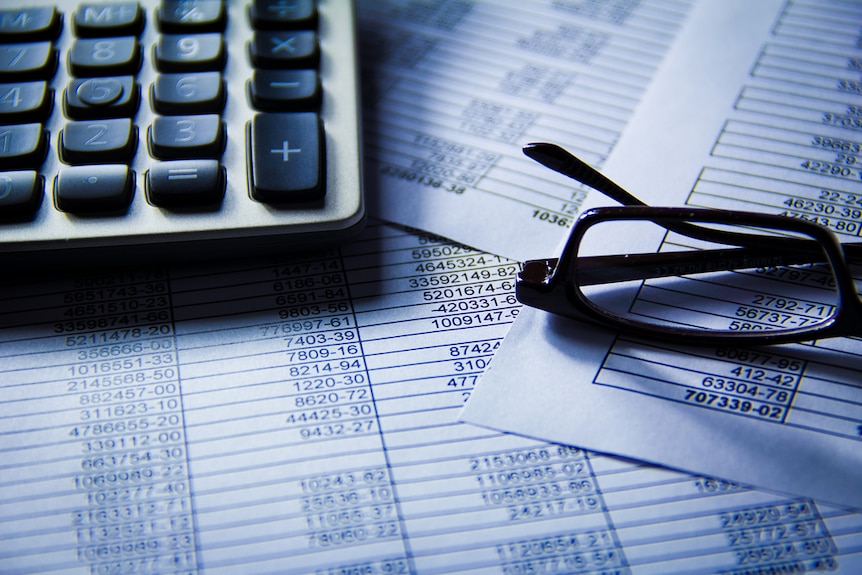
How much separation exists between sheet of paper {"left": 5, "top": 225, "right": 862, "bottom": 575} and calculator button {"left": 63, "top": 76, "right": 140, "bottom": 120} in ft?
0.33

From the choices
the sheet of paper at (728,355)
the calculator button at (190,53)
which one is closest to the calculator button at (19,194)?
the calculator button at (190,53)

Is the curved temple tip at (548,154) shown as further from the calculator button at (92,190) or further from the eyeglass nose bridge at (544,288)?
the calculator button at (92,190)

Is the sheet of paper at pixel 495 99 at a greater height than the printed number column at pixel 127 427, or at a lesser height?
greater

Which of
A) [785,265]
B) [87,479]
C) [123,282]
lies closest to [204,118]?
[123,282]

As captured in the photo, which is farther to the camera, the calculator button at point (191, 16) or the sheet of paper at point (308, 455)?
the calculator button at point (191, 16)

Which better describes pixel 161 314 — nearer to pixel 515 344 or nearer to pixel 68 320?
pixel 68 320

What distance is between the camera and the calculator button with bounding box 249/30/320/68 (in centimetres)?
48

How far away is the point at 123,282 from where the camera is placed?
441 mm

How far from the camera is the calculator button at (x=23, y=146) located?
43cm

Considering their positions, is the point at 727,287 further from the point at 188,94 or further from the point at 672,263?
the point at 188,94

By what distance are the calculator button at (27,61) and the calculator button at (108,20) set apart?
0.03 meters

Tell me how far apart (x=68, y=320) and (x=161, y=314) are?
51 millimetres

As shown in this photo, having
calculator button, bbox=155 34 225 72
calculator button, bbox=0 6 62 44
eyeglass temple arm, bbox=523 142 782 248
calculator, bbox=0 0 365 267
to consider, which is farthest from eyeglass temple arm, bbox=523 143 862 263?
calculator button, bbox=0 6 62 44

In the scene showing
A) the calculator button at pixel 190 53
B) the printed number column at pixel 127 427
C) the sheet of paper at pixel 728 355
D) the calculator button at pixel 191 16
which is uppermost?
the calculator button at pixel 191 16
